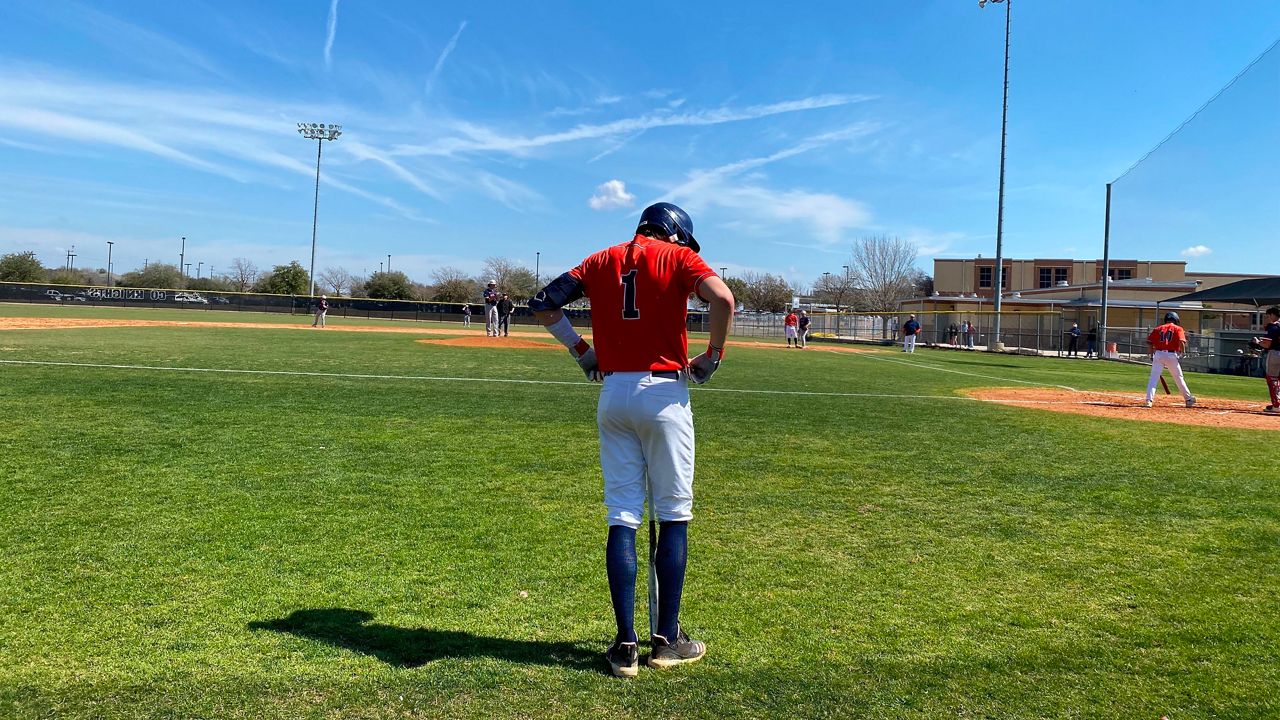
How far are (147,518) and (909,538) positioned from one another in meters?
4.93

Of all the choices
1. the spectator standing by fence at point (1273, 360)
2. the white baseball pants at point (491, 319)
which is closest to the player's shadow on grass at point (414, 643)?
the spectator standing by fence at point (1273, 360)

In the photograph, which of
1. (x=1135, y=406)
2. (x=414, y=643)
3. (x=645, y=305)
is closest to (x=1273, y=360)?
(x=1135, y=406)

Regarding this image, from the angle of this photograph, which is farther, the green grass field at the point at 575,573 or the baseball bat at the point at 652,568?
the baseball bat at the point at 652,568

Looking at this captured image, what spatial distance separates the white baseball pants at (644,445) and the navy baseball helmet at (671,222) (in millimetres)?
676

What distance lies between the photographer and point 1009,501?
605 cm

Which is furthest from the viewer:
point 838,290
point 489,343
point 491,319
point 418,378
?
point 838,290

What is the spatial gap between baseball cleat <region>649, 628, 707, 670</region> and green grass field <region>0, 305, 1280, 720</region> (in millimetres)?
75

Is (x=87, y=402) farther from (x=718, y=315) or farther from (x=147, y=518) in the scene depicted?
(x=718, y=315)

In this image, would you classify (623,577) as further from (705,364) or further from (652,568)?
(705,364)

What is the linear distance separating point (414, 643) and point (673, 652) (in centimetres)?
111

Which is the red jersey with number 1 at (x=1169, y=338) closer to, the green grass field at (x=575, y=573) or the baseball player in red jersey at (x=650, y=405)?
the green grass field at (x=575, y=573)

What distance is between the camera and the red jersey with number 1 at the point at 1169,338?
514 inches

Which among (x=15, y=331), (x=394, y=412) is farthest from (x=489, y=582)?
(x=15, y=331)

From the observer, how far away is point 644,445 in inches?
129
